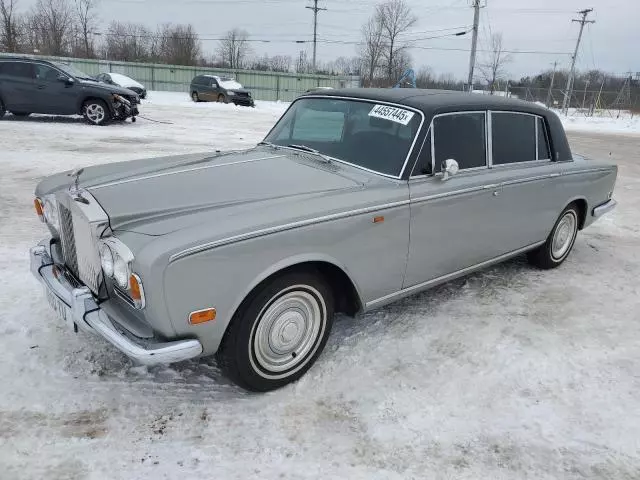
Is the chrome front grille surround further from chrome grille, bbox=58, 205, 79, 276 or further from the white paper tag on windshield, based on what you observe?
the white paper tag on windshield

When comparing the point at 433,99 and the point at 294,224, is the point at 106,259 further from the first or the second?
the point at 433,99

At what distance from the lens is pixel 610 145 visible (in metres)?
17.2

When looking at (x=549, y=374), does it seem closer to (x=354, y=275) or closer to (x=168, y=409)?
(x=354, y=275)

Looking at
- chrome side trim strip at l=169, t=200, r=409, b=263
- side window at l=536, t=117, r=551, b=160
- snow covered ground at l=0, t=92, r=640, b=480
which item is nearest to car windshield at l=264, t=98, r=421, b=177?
chrome side trim strip at l=169, t=200, r=409, b=263

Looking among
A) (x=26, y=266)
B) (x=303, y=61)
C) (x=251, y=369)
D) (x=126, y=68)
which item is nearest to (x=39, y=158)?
(x=26, y=266)

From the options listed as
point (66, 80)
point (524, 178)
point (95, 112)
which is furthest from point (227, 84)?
point (524, 178)

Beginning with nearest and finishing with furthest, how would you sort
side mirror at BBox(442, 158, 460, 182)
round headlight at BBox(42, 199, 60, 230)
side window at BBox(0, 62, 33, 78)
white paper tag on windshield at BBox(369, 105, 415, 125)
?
round headlight at BBox(42, 199, 60, 230), side mirror at BBox(442, 158, 460, 182), white paper tag on windshield at BBox(369, 105, 415, 125), side window at BBox(0, 62, 33, 78)

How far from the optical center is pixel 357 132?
12.2 feet

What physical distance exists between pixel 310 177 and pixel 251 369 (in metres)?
1.28

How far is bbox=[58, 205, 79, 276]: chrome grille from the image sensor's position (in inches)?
116

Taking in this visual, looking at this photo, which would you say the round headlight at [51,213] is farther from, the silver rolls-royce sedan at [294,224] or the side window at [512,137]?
the side window at [512,137]

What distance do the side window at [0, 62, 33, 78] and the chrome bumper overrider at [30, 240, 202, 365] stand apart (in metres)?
12.3

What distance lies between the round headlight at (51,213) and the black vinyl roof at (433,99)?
2.26m

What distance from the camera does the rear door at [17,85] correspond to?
42.2 feet
